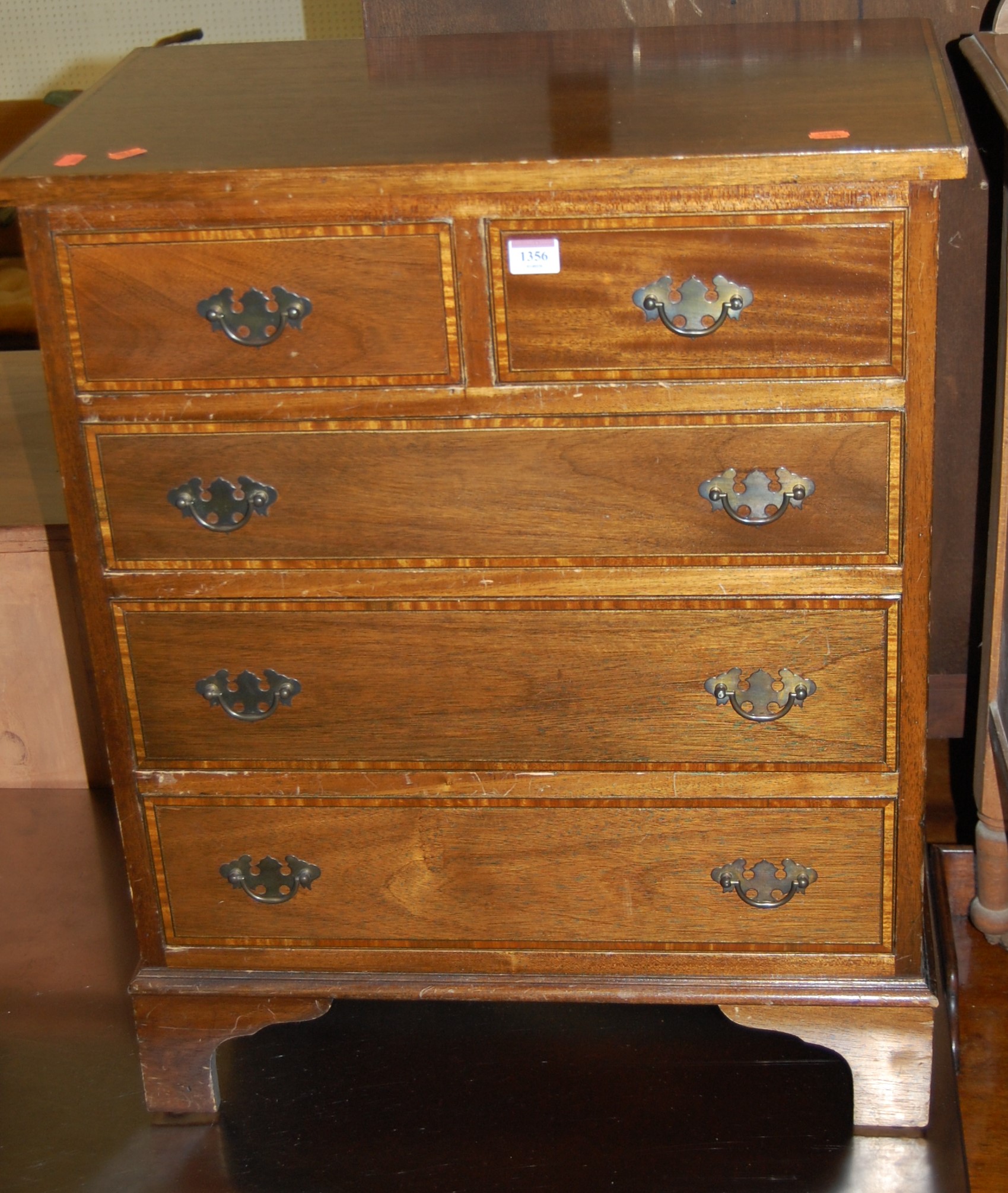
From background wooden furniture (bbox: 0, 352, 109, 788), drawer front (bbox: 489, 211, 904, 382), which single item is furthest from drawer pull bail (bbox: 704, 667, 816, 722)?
background wooden furniture (bbox: 0, 352, 109, 788)

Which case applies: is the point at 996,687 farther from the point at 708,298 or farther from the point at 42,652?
the point at 42,652

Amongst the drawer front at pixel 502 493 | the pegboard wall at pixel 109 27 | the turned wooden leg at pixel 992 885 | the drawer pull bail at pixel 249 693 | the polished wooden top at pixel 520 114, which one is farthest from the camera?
the pegboard wall at pixel 109 27

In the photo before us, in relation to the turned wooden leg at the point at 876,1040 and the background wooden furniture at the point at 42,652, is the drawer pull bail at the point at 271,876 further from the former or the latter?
the background wooden furniture at the point at 42,652

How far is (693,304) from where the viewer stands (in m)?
1.53

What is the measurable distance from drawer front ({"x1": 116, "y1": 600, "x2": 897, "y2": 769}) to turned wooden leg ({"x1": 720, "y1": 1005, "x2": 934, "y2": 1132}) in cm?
32

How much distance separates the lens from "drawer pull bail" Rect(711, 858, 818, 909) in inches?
69.0

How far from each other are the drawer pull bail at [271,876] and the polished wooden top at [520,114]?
76cm

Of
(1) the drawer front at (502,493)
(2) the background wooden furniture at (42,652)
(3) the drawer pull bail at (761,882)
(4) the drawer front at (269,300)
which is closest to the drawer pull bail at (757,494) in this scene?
(1) the drawer front at (502,493)

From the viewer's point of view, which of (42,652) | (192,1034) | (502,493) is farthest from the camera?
(42,652)

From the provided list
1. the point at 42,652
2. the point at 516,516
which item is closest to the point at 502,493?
the point at 516,516

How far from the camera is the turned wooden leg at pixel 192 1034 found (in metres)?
1.91

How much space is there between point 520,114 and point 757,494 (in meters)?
0.48

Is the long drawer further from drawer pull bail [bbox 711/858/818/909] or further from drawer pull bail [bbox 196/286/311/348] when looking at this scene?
drawer pull bail [bbox 196/286/311/348]

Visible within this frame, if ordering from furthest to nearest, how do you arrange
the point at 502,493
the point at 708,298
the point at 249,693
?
the point at 249,693, the point at 502,493, the point at 708,298
